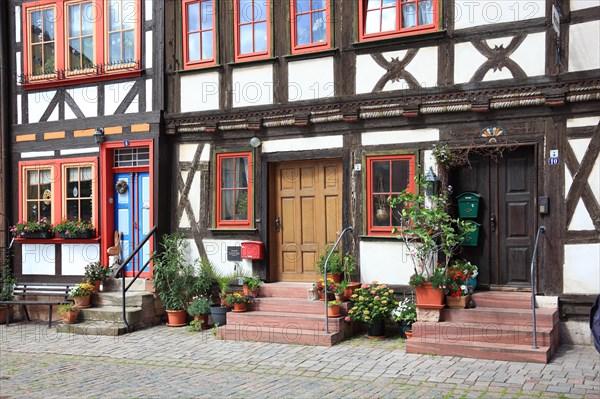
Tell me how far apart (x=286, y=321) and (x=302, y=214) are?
1927 millimetres

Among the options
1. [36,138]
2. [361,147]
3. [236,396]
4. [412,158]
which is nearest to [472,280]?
[412,158]

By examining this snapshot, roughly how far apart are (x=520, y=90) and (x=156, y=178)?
6.08 metres

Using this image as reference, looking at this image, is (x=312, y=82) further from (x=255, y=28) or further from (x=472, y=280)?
(x=472, y=280)

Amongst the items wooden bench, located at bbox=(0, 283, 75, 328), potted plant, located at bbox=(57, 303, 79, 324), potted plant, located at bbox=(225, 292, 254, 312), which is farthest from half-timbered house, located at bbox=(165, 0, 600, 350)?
wooden bench, located at bbox=(0, 283, 75, 328)

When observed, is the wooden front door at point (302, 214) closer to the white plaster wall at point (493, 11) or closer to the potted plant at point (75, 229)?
the white plaster wall at point (493, 11)

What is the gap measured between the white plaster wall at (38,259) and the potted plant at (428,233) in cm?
680

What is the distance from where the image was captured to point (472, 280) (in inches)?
377

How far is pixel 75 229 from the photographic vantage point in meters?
12.3

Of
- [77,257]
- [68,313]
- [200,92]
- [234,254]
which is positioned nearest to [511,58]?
[200,92]

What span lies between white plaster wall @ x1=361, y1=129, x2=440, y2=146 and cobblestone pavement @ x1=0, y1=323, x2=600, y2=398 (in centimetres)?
292

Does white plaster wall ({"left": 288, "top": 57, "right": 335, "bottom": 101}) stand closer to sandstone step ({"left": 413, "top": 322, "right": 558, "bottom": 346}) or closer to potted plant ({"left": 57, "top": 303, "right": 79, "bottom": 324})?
sandstone step ({"left": 413, "top": 322, "right": 558, "bottom": 346})

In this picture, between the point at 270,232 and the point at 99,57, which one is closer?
the point at 270,232

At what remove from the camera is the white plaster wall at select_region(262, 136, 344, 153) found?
10625 mm

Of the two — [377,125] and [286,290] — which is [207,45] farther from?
[286,290]
